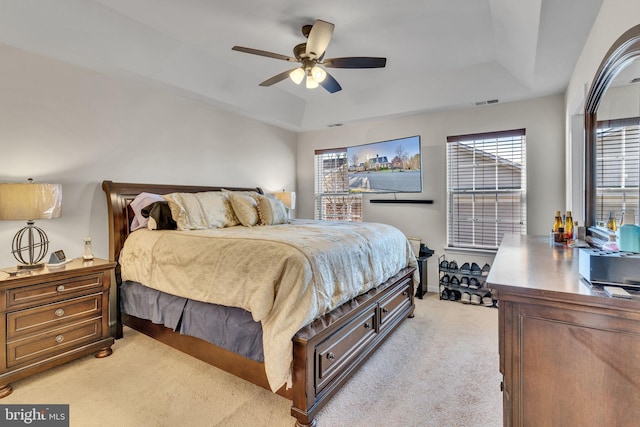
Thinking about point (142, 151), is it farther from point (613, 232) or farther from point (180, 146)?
point (613, 232)

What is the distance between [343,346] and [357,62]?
2.28 metres

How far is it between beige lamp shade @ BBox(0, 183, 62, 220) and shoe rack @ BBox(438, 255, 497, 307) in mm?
4223

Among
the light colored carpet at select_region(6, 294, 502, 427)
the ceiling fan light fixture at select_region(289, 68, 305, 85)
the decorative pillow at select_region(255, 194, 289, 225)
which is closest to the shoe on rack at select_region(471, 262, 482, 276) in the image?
the light colored carpet at select_region(6, 294, 502, 427)

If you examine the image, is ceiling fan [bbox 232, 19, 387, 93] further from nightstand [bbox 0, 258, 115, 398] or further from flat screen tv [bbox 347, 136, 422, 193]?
nightstand [bbox 0, 258, 115, 398]

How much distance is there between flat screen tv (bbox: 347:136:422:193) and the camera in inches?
172

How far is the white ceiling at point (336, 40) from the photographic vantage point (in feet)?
7.91

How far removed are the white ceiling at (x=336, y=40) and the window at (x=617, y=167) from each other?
2.65ft

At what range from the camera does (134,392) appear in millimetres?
2150

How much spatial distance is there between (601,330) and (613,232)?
101 cm

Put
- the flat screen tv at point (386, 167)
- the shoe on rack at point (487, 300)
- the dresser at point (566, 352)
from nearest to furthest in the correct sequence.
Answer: the dresser at point (566, 352), the shoe on rack at point (487, 300), the flat screen tv at point (386, 167)

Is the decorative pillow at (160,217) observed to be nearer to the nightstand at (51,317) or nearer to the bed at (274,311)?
the bed at (274,311)

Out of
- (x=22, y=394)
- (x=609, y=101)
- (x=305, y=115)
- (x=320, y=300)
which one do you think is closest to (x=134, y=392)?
(x=22, y=394)

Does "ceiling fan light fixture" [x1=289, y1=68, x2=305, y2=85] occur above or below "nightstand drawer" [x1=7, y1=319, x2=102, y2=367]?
above

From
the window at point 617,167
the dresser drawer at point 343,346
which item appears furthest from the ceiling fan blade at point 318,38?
the dresser drawer at point 343,346
